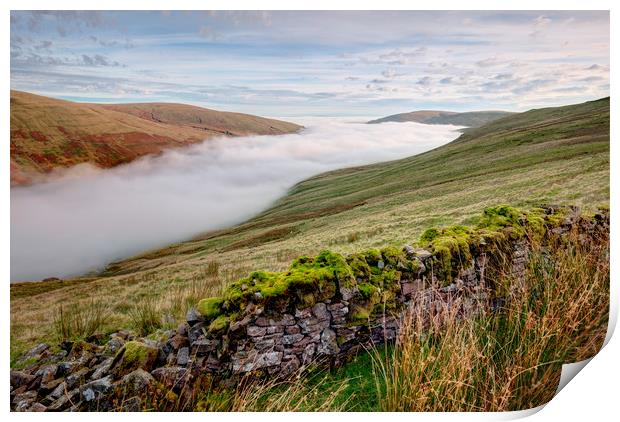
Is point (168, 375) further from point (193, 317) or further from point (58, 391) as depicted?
point (58, 391)

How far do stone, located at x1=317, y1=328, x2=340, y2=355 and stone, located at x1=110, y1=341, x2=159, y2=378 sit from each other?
5.99 ft

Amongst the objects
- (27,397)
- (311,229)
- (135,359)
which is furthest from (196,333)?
(311,229)

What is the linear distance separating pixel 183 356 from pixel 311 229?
6910 mm

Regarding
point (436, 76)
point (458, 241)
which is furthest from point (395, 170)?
point (458, 241)

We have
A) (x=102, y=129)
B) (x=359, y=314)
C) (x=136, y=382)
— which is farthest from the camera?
(x=102, y=129)

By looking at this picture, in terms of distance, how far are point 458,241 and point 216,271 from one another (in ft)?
13.5

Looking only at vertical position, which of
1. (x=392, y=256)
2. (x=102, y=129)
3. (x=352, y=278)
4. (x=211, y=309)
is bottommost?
(x=211, y=309)

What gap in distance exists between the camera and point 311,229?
11.0 meters

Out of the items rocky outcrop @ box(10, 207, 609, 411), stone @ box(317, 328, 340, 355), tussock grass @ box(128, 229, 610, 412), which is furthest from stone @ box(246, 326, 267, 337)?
stone @ box(317, 328, 340, 355)

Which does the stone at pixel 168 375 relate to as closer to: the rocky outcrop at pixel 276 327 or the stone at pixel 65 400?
the rocky outcrop at pixel 276 327

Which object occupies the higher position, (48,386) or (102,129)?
(102,129)

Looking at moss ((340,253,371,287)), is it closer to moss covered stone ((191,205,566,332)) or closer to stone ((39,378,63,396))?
moss covered stone ((191,205,566,332))

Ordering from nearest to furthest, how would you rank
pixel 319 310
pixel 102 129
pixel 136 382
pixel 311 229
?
pixel 136 382, pixel 319 310, pixel 102 129, pixel 311 229

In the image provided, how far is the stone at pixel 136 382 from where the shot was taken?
4035 mm
